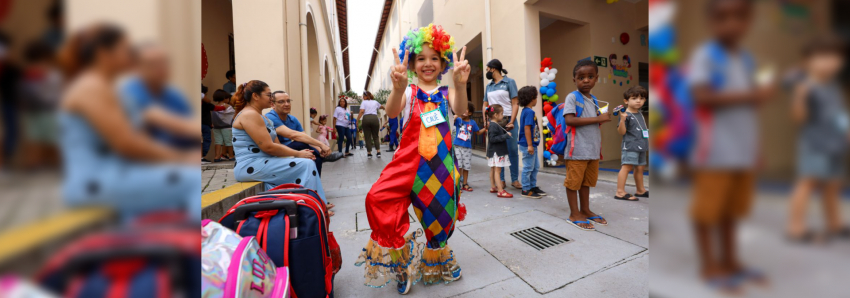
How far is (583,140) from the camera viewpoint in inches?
115

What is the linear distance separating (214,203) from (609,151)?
271 inches

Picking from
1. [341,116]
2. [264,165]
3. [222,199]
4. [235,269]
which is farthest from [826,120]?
[341,116]

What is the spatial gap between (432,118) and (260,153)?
1885 mm

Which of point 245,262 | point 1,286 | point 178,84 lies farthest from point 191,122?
point 245,262

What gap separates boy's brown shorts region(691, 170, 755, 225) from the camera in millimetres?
231

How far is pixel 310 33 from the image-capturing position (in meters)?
8.43

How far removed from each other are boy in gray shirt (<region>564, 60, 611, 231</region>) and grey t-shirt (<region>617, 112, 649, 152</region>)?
872 millimetres

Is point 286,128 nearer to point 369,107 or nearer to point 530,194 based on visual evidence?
→ point 530,194

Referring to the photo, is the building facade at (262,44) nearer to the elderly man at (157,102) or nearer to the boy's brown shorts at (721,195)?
the elderly man at (157,102)

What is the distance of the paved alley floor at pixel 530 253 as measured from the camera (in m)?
1.88

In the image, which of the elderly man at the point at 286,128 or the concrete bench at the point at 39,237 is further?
the elderly man at the point at 286,128

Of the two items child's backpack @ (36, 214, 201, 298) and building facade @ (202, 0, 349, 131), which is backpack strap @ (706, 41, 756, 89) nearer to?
child's backpack @ (36, 214, 201, 298)

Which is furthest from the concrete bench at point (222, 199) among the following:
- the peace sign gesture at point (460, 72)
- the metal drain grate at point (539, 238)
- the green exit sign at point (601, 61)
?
the green exit sign at point (601, 61)

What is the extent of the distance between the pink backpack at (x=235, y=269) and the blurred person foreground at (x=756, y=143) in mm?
1132
